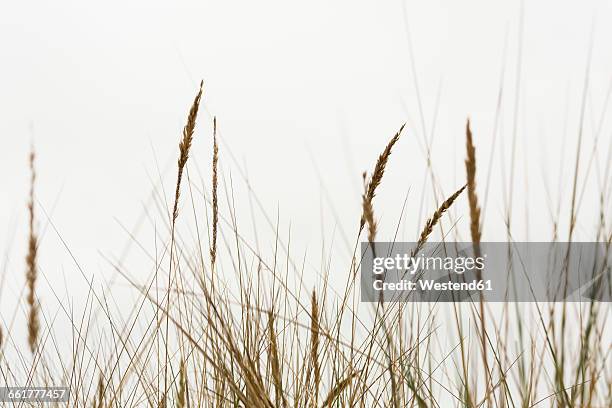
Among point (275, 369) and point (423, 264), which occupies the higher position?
point (423, 264)

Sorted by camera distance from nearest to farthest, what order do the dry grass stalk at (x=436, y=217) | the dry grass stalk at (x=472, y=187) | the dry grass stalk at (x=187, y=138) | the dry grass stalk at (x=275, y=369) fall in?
the dry grass stalk at (x=472, y=187) → the dry grass stalk at (x=275, y=369) → the dry grass stalk at (x=436, y=217) → the dry grass stalk at (x=187, y=138)

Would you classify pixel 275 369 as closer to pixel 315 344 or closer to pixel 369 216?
pixel 315 344

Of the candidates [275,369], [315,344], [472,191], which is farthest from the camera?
[315,344]

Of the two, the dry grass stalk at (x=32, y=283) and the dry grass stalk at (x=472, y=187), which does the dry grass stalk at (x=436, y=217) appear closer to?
the dry grass stalk at (x=472, y=187)

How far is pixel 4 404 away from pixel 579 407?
1705 millimetres

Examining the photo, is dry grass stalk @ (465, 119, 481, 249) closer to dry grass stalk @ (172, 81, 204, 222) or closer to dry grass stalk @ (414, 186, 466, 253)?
dry grass stalk @ (414, 186, 466, 253)

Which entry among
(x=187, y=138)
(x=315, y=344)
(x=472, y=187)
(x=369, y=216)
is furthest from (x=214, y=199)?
(x=472, y=187)

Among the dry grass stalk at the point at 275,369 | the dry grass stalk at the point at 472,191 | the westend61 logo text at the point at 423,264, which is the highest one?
the westend61 logo text at the point at 423,264

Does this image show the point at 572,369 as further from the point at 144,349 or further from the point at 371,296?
the point at 144,349

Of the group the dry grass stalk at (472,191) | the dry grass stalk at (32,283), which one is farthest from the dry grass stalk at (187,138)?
the dry grass stalk at (472,191)

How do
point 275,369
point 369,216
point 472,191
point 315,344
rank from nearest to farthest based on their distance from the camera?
1. point 472,191
2. point 369,216
3. point 275,369
4. point 315,344

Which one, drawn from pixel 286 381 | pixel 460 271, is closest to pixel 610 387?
pixel 460 271

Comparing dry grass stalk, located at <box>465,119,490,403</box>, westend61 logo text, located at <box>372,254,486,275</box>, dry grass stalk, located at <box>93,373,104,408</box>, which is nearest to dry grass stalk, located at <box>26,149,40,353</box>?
dry grass stalk, located at <box>93,373,104,408</box>

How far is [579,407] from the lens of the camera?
4.46 feet
